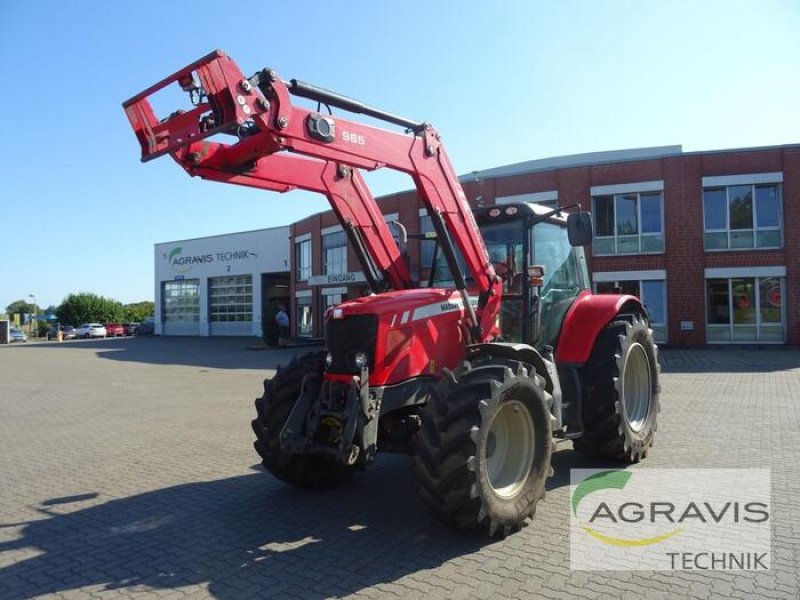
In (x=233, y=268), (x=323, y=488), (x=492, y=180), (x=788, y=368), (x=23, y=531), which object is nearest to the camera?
(x=23, y=531)

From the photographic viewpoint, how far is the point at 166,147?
4227 millimetres

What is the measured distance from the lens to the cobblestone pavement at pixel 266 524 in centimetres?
380

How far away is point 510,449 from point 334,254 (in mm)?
28535

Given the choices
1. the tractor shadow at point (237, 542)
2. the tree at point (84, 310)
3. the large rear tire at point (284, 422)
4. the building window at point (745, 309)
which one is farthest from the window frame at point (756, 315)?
the tree at point (84, 310)

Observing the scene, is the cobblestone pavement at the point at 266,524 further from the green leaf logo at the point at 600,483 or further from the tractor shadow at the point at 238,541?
the green leaf logo at the point at 600,483

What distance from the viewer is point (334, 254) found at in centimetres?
3284

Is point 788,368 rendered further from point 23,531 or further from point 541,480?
point 23,531

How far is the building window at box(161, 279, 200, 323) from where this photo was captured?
154 ft

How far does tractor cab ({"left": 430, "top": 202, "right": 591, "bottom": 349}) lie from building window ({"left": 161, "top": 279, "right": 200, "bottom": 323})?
142ft

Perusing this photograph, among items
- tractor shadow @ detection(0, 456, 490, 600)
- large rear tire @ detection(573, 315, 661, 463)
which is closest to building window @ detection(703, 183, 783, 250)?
large rear tire @ detection(573, 315, 661, 463)

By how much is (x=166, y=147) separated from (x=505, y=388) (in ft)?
9.44

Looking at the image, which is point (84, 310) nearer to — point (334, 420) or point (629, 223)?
point (629, 223)

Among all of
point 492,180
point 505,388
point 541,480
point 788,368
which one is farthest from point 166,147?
point 492,180

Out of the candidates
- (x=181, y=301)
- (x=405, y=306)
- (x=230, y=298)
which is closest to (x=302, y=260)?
(x=230, y=298)
